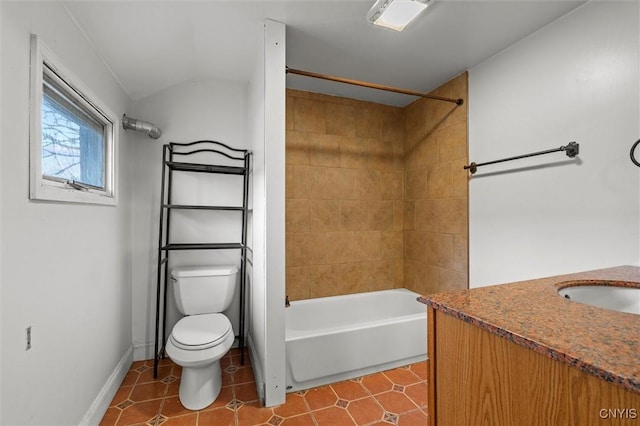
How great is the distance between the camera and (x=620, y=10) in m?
1.39

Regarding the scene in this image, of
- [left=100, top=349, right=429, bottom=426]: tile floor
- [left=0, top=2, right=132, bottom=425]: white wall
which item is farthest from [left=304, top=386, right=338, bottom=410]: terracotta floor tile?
[left=0, top=2, right=132, bottom=425]: white wall

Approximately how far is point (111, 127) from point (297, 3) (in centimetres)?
144

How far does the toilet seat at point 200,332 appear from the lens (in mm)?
1658

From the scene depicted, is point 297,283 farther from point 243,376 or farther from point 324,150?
point 324,150

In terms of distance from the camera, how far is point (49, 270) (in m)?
1.18

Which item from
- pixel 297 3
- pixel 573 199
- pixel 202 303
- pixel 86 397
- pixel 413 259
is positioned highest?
pixel 297 3

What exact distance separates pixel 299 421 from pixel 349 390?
0.43 m

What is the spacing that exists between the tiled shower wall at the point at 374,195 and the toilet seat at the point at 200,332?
0.80m

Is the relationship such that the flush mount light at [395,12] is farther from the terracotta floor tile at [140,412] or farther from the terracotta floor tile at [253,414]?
Answer: the terracotta floor tile at [140,412]

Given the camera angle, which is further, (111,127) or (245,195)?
(245,195)

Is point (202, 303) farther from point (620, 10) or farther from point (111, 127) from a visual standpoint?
point (620, 10)

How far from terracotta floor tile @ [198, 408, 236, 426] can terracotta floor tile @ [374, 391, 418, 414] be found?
89 centimetres

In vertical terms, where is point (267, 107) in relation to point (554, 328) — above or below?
above

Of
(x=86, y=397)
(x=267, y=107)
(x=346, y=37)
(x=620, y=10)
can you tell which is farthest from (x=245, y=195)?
(x=620, y=10)
